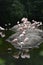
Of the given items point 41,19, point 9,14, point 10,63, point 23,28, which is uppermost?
point 10,63

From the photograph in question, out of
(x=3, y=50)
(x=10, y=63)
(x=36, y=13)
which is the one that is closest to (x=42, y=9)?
(x=36, y=13)

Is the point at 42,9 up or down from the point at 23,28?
down

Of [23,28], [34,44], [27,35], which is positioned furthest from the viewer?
[23,28]

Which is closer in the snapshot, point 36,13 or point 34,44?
point 34,44

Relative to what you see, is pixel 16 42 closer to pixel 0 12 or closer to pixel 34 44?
pixel 34 44

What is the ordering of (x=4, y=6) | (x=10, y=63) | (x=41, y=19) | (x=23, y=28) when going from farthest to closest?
(x=41, y=19)
(x=4, y=6)
(x=23, y=28)
(x=10, y=63)

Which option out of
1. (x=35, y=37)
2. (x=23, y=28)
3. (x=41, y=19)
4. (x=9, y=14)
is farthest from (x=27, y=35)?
(x=41, y=19)

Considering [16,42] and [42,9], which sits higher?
[16,42]

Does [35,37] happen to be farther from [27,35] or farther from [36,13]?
[36,13]

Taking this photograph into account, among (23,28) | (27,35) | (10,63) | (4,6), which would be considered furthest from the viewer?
(4,6)
